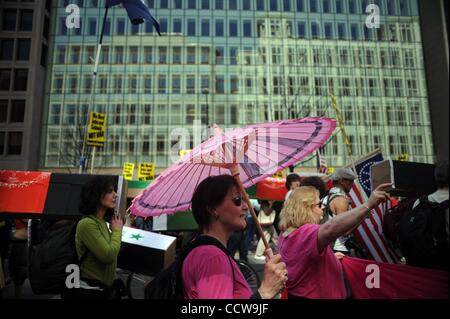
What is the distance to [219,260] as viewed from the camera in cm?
162

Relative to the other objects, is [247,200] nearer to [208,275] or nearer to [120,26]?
[208,275]

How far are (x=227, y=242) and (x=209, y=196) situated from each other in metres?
0.96

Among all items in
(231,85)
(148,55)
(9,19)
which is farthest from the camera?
(231,85)

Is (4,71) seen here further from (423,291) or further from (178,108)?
(178,108)

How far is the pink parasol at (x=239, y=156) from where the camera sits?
7.39ft

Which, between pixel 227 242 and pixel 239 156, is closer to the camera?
pixel 239 156

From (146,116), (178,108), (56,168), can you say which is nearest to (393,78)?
(178,108)

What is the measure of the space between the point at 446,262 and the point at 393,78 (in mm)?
41888

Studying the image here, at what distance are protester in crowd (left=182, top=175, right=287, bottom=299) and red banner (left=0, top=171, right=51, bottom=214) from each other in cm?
229

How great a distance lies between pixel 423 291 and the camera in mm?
2797

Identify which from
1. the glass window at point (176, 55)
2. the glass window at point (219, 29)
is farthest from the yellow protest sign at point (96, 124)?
the glass window at point (176, 55)

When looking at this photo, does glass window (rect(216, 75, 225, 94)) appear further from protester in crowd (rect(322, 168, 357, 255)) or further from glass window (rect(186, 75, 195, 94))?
protester in crowd (rect(322, 168, 357, 255))

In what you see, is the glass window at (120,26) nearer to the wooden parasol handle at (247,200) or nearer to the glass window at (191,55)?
the glass window at (191,55)

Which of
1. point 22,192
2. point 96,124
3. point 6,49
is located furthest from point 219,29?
point 22,192
